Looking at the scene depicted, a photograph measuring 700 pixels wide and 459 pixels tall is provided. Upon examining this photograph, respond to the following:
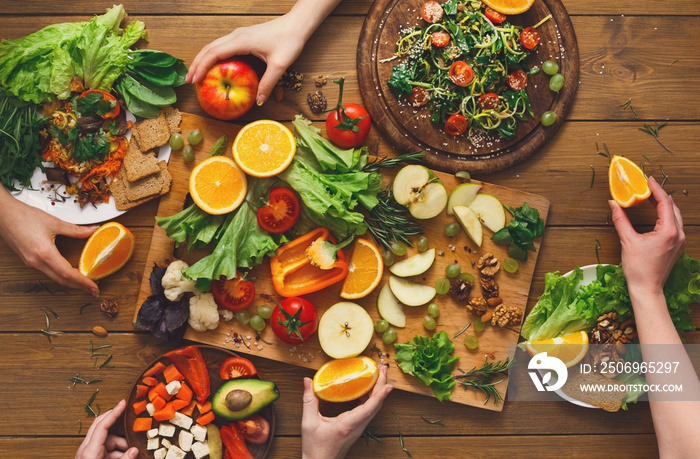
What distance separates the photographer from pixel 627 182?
2281 millimetres

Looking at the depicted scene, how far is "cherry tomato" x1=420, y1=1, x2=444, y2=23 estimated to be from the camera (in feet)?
7.45

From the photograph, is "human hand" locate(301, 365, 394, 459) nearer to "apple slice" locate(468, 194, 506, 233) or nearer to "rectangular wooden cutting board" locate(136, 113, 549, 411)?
"rectangular wooden cutting board" locate(136, 113, 549, 411)

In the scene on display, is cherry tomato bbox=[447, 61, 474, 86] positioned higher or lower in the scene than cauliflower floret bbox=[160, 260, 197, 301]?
higher

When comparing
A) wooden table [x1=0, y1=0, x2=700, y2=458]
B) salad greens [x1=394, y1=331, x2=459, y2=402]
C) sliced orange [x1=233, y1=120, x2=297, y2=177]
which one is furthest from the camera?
wooden table [x1=0, y1=0, x2=700, y2=458]

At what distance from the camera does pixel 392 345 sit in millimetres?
2342

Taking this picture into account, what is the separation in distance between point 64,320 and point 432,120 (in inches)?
88.7

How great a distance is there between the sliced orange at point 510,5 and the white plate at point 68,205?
1.84 m

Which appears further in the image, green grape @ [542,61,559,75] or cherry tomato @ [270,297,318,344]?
green grape @ [542,61,559,75]

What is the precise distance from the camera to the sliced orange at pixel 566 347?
7.26 ft

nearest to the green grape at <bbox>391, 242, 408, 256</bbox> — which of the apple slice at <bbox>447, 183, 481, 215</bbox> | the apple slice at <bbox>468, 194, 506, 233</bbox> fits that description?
the apple slice at <bbox>447, 183, 481, 215</bbox>

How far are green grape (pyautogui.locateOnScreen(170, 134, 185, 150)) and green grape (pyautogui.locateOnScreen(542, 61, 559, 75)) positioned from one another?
1.93 metres

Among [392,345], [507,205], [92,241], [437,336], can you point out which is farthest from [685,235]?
[92,241]

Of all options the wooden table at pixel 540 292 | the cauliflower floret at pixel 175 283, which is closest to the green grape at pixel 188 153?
the wooden table at pixel 540 292

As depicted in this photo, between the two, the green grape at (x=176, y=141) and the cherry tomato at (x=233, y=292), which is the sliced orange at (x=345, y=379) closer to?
the cherry tomato at (x=233, y=292)
